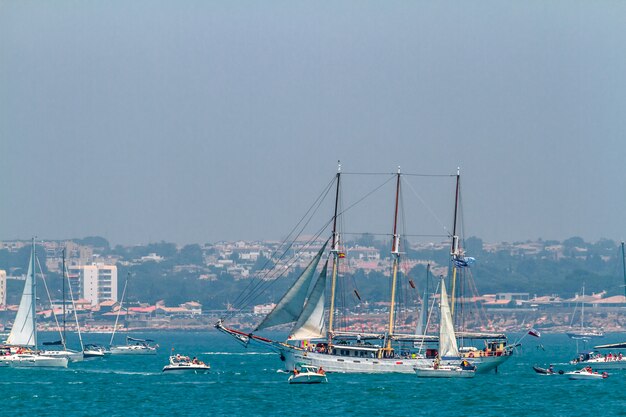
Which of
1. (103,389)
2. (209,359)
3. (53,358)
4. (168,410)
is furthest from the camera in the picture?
(209,359)

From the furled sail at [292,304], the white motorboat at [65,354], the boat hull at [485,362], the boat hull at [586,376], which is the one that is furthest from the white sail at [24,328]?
the boat hull at [586,376]

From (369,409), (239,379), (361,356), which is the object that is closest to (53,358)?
(239,379)

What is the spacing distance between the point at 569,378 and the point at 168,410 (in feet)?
131

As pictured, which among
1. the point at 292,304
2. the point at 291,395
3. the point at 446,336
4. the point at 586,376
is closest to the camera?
the point at 291,395

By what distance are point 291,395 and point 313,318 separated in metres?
17.2

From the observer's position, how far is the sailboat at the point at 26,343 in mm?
121000

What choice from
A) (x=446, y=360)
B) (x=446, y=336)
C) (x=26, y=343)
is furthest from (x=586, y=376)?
(x=26, y=343)

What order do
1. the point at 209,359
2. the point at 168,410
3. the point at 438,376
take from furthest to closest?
the point at 209,359 → the point at 438,376 → the point at 168,410

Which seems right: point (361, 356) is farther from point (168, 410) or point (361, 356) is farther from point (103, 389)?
point (168, 410)

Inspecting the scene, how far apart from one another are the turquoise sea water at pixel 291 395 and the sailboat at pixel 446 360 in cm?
104

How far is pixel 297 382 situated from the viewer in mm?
101250

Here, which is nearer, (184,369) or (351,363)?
(351,363)

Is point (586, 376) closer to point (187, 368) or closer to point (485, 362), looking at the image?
Answer: point (485, 362)

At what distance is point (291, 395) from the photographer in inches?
3612
